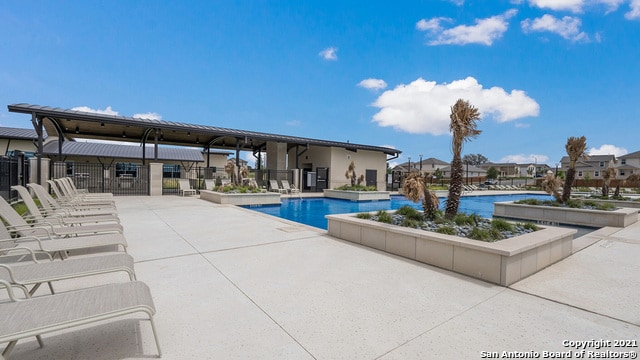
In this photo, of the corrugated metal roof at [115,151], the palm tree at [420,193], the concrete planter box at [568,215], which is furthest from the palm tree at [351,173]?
the corrugated metal roof at [115,151]

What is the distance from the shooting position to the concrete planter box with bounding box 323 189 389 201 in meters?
17.9

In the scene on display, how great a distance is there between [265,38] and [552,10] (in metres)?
13.4

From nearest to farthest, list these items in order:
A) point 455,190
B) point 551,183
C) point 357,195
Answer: point 455,190, point 551,183, point 357,195

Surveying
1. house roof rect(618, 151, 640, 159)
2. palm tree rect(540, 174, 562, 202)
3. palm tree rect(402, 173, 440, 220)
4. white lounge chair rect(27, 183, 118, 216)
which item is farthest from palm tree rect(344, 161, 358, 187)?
house roof rect(618, 151, 640, 159)

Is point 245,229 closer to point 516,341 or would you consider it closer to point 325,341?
point 325,341

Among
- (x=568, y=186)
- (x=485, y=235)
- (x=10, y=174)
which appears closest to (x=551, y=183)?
(x=568, y=186)

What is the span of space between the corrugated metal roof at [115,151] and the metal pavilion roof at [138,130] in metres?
10.9

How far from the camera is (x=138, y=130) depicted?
18406 millimetres

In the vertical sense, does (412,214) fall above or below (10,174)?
below

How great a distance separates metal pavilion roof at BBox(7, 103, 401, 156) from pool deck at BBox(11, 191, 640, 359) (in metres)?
12.3

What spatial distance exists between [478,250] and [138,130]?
20418mm

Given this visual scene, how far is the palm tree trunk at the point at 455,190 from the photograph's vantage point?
5988 millimetres

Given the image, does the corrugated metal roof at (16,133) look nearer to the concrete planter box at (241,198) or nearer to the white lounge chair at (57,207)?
the concrete planter box at (241,198)

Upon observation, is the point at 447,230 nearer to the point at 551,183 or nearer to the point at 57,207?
the point at 57,207
